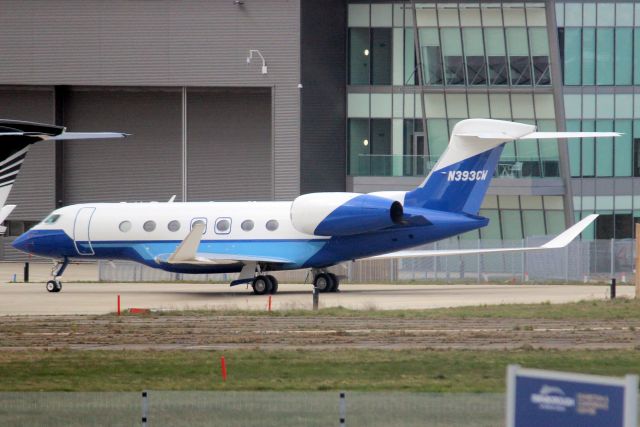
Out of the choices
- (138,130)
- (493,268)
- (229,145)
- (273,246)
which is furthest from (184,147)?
(273,246)

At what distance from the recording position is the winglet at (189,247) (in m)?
36.2

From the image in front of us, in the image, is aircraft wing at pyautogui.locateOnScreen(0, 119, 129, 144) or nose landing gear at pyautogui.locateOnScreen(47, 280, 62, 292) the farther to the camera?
nose landing gear at pyautogui.locateOnScreen(47, 280, 62, 292)

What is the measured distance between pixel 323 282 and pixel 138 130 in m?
28.4

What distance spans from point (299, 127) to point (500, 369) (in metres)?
43.1

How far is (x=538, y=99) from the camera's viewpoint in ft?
199

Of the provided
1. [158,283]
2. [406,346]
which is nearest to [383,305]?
[406,346]

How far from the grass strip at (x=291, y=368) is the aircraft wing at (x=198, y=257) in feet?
48.7

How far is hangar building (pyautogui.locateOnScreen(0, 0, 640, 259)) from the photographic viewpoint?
195ft

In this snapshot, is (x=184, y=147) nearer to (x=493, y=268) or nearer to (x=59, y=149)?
(x=59, y=149)

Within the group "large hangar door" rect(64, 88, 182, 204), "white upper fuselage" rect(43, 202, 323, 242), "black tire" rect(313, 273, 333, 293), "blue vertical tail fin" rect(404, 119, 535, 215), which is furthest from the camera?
"large hangar door" rect(64, 88, 182, 204)

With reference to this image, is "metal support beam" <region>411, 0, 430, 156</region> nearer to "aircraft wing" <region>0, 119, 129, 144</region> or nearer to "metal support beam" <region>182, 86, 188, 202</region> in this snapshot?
"metal support beam" <region>182, 86, 188, 202</region>

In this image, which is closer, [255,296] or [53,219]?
[255,296]

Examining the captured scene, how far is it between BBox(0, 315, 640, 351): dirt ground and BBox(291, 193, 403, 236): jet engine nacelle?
25.9 feet

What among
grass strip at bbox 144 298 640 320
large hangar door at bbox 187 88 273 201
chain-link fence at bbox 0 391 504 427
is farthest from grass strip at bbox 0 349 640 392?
large hangar door at bbox 187 88 273 201
